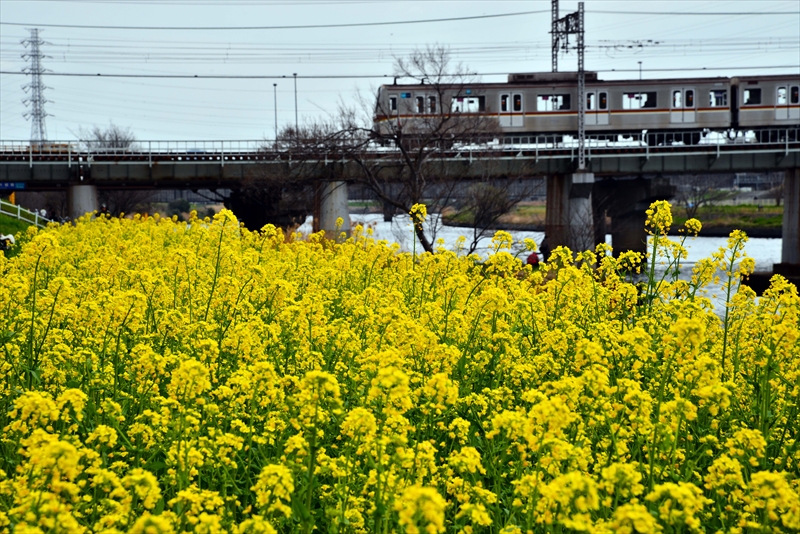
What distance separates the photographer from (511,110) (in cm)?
3519

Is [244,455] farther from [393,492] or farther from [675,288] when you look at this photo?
[675,288]

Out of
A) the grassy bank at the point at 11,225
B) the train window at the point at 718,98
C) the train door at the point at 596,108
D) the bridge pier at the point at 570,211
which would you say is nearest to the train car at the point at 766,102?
the train window at the point at 718,98

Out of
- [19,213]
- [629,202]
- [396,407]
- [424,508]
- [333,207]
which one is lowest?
[424,508]

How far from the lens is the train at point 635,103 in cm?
3497

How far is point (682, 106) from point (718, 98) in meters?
1.57

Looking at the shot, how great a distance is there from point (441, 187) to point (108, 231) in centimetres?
1402

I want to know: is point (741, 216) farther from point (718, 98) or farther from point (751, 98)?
point (718, 98)

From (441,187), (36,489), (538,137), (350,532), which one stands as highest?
(538,137)

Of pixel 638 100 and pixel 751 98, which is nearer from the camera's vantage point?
pixel 638 100

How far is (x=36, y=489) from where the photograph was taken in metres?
3.18

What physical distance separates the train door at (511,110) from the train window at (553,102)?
2.69 feet

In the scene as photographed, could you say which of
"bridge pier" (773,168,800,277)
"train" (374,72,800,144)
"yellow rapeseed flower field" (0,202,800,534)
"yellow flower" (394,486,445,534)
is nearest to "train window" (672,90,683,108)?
"train" (374,72,800,144)

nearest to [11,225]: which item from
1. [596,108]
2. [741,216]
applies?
[596,108]

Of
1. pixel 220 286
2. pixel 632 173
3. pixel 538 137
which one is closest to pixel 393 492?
pixel 220 286
